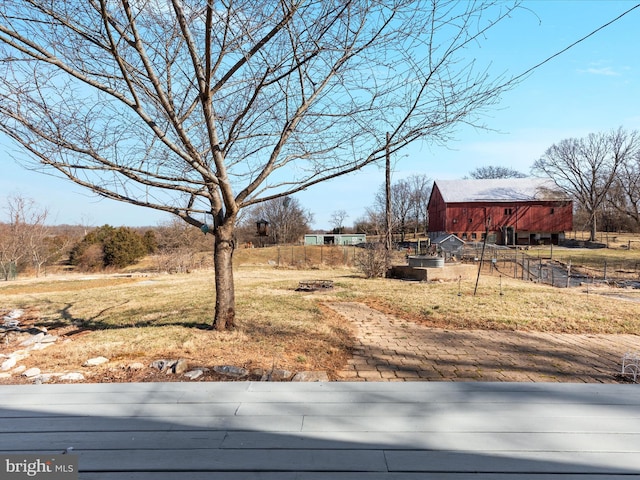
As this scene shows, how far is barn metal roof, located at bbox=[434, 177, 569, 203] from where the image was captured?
1451 inches

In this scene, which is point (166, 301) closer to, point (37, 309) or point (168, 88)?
point (37, 309)

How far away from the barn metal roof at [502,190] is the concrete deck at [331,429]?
122 ft

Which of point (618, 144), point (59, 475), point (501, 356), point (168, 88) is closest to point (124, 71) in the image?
point (168, 88)

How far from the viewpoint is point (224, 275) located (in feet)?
14.4

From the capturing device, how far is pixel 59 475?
59.2 inches

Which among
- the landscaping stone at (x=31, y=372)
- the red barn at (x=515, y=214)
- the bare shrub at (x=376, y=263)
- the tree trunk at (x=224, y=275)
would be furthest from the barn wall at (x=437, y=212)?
the landscaping stone at (x=31, y=372)

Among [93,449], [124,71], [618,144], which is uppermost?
[618,144]

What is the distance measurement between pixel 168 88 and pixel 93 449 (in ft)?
12.4

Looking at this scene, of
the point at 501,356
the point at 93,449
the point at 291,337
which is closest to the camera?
the point at 93,449

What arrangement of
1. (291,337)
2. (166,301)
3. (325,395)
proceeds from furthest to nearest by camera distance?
(166,301)
(291,337)
(325,395)

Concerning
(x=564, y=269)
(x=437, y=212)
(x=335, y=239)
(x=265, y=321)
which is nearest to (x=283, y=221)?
(x=335, y=239)

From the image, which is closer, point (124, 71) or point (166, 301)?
point (124, 71)

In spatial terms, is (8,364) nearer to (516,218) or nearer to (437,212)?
(516,218)

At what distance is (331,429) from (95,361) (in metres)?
2.81
